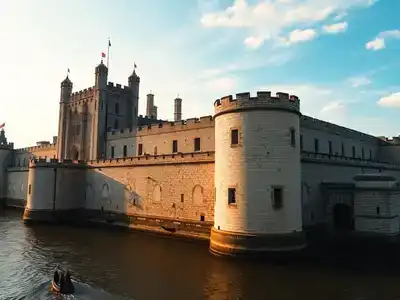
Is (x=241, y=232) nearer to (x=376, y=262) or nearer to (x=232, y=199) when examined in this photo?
(x=232, y=199)

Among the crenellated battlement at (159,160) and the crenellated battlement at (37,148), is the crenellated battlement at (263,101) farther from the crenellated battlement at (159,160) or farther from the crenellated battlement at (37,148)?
the crenellated battlement at (37,148)

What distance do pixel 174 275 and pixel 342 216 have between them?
1844 centimetres

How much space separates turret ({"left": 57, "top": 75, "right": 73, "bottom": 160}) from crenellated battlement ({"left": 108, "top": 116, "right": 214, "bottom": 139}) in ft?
34.7

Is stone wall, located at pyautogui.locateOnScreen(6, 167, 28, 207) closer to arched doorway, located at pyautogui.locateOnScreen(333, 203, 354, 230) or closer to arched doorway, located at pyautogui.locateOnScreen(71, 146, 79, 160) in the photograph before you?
arched doorway, located at pyautogui.locateOnScreen(71, 146, 79, 160)

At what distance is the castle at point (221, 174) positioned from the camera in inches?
953

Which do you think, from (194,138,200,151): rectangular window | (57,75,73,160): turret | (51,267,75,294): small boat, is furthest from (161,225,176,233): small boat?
(57,75,73,160): turret

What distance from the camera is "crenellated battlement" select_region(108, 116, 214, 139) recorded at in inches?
1513

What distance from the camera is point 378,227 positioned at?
2844 centimetres

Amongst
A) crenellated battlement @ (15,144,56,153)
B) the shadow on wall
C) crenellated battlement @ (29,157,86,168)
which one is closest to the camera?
the shadow on wall

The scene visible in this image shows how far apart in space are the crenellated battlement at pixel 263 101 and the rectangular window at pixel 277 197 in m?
5.50

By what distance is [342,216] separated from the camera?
32.3 metres

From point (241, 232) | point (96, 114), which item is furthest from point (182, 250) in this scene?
point (96, 114)

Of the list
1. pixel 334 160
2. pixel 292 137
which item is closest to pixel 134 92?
pixel 334 160

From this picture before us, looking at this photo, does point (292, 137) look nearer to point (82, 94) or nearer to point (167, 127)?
point (167, 127)
